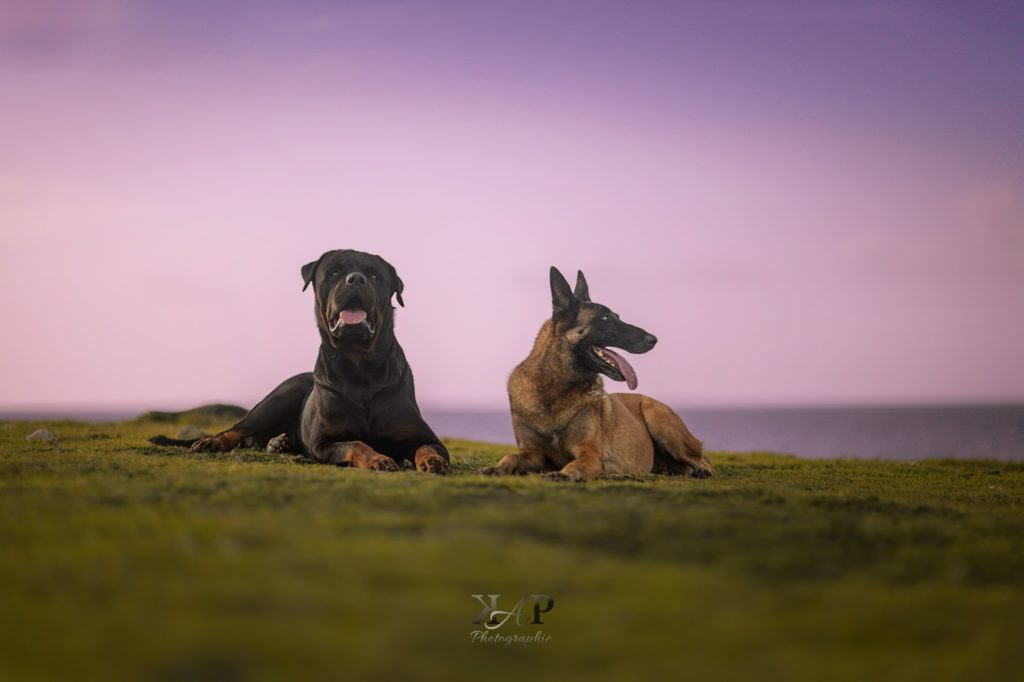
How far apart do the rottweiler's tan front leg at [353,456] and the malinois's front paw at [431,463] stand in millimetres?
282

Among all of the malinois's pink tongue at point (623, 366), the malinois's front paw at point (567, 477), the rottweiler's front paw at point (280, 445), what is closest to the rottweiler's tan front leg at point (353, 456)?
the rottweiler's front paw at point (280, 445)

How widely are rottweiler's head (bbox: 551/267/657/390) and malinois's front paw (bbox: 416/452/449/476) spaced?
1.98 m

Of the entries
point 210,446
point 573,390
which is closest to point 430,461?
point 573,390

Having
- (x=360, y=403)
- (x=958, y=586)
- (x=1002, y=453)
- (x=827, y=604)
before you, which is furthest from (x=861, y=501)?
(x=1002, y=453)

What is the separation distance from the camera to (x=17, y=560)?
343cm

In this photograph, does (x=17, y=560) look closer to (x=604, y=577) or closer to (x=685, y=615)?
(x=604, y=577)

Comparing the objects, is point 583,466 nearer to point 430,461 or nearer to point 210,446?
point 430,461

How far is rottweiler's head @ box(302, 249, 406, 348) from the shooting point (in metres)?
9.29

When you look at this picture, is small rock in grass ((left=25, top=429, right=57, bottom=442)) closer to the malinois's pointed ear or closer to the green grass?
the green grass

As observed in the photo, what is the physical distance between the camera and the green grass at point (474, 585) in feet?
8.57

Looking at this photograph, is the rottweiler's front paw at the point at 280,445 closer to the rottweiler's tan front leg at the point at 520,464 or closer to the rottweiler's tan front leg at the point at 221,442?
the rottweiler's tan front leg at the point at 221,442

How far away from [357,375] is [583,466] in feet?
9.79

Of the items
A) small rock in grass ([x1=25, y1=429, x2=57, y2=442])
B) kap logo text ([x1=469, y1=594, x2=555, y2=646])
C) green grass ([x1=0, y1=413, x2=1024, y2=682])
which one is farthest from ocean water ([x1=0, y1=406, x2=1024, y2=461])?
kap logo text ([x1=469, y1=594, x2=555, y2=646])

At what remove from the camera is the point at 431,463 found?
8.57 m
